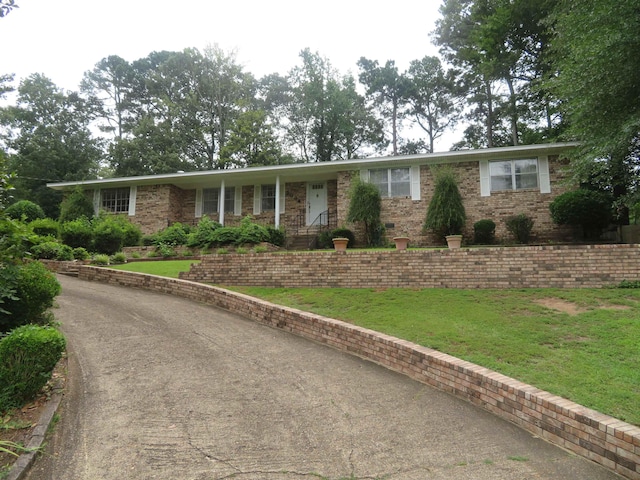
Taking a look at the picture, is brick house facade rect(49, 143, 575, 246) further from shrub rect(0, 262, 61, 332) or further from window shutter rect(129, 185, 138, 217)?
shrub rect(0, 262, 61, 332)

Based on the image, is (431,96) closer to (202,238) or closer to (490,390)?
(202,238)

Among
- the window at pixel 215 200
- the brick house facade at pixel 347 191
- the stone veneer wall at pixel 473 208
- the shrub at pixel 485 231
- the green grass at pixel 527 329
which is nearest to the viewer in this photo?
the green grass at pixel 527 329

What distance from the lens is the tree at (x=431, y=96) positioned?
3172 cm

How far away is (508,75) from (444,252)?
18.2 metres

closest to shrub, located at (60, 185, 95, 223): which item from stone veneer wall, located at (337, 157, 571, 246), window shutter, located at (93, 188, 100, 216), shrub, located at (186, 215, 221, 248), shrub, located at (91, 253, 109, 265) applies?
window shutter, located at (93, 188, 100, 216)

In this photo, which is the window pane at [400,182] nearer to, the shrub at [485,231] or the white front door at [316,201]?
the shrub at [485,231]

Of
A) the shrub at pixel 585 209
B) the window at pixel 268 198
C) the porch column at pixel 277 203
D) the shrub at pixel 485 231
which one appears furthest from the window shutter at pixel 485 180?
the window at pixel 268 198

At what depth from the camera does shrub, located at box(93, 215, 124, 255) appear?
1449cm

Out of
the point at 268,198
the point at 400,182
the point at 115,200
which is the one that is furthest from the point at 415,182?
the point at 115,200

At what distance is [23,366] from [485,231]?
42.7 feet

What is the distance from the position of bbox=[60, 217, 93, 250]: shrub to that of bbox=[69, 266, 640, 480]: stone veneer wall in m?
10.1

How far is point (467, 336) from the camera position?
16.7 feet

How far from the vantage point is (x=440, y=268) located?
7996 mm

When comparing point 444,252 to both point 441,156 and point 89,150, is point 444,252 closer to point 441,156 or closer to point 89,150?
point 441,156
